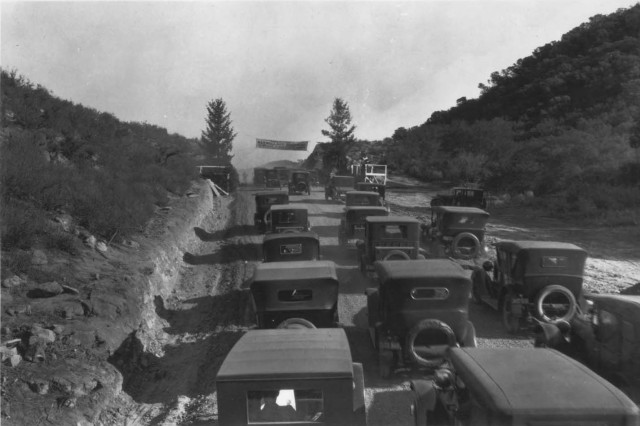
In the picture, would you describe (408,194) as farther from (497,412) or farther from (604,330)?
(497,412)

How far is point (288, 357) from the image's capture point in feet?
15.2

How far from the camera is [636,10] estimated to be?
69.1m

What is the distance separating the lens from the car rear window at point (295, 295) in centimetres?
788

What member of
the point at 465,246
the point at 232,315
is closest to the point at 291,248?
the point at 232,315

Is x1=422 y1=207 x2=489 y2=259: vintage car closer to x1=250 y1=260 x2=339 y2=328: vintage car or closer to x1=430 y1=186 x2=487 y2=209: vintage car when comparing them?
x1=250 y1=260 x2=339 y2=328: vintage car

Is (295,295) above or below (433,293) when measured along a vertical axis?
below

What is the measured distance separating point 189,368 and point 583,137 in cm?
3207

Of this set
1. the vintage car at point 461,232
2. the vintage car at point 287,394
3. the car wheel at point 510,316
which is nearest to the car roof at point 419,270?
the car wheel at point 510,316

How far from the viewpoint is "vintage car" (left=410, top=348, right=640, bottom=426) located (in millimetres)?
3385

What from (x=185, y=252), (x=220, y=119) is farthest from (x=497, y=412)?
(x=220, y=119)

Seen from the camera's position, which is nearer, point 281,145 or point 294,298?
point 294,298

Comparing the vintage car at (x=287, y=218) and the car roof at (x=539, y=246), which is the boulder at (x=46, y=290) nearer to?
the vintage car at (x=287, y=218)

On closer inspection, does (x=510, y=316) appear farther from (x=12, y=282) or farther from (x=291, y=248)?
(x=12, y=282)

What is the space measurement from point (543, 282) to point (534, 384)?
6456 mm
